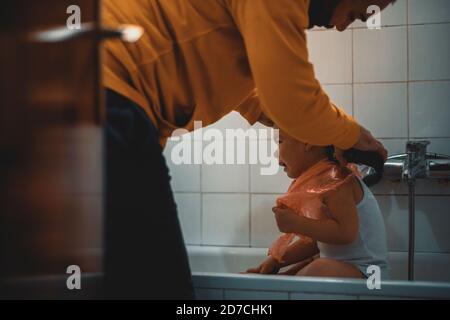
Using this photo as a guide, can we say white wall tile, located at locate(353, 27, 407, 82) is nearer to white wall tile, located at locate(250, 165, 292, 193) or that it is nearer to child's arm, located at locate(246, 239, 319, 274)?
white wall tile, located at locate(250, 165, 292, 193)

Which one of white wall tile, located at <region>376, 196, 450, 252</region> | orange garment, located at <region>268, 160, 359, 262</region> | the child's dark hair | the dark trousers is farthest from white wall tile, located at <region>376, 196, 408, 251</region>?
the dark trousers

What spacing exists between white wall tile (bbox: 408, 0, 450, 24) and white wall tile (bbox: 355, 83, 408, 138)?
0.54 ft

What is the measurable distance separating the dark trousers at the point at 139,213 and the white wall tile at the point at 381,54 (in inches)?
29.5

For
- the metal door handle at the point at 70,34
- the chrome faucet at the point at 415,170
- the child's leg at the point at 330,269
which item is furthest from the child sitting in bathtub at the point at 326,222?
the metal door handle at the point at 70,34

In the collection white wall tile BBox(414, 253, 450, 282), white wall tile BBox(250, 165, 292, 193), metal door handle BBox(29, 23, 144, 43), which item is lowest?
white wall tile BBox(414, 253, 450, 282)

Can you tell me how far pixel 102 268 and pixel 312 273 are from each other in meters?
0.48

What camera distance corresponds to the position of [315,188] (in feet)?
3.52

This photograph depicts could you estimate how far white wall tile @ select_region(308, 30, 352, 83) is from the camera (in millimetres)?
1320

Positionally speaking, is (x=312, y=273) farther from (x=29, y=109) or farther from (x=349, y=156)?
(x=29, y=109)

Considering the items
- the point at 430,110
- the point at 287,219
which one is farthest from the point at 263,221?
the point at 430,110

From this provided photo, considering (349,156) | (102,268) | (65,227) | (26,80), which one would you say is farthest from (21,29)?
(349,156)

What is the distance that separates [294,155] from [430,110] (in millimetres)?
371

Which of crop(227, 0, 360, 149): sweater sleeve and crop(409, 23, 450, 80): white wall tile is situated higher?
crop(409, 23, 450, 80): white wall tile
